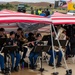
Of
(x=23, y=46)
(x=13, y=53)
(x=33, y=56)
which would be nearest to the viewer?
(x=13, y=53)

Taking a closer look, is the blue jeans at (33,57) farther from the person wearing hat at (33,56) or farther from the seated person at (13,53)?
the seated person at (13,53)

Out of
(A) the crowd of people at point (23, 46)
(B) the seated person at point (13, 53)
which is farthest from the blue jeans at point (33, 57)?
Answer: (B) the seated person at point (13, 53)

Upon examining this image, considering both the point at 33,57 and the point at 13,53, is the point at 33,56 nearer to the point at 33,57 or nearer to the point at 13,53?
the point at 33,57

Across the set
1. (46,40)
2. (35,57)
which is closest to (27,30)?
(46,40)

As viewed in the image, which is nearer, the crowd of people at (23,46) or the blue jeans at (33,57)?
the crowd of people at (23,46)

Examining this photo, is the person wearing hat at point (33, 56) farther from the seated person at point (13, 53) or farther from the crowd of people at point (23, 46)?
the seated person at point (13, 53)

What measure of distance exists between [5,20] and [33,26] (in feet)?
13.6

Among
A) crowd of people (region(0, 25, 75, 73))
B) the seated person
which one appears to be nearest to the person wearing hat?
crowd of people (region(0, 25, 75, 73))

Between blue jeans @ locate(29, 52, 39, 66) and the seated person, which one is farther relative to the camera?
blue jeans @ locate(29, 52, 39, 66)

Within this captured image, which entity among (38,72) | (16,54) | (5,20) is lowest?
(38,72)

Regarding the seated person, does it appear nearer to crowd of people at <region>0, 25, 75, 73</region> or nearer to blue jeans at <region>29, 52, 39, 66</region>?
crowd of people at <region>0, 25, 75, 73</region>

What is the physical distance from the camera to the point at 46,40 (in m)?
13.0

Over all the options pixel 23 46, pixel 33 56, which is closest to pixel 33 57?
pixel 33 56

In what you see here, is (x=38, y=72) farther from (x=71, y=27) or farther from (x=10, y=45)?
(x=71, y=27)
